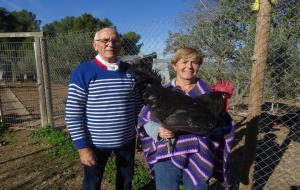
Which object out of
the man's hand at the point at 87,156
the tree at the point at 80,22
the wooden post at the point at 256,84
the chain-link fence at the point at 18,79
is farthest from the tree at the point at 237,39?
the tree at the point at 80,22

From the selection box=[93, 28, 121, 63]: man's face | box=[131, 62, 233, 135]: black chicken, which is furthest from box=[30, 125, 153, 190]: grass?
box=[131, 62, 233, 135]: black chicken

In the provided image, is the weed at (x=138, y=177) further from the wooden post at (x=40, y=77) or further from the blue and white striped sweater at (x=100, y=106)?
the wooden post at (x=40, y=77)

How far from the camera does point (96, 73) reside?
305 cm

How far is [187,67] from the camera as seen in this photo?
2.76 metres

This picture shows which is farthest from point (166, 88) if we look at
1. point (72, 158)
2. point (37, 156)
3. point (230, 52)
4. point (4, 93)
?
point (4, 93)

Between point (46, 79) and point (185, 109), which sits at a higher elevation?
point (46, 79)

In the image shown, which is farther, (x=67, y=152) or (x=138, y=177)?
(x=67, y=152)

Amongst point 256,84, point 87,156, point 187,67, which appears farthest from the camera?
point 256,84

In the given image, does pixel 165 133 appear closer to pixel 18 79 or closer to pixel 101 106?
pixel 101 106

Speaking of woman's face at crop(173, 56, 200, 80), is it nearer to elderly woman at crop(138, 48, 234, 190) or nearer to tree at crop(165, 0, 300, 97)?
elderly woman at crop(138, 48, 234, 190)

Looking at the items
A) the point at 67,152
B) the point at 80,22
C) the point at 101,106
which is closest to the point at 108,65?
the point at 101,106

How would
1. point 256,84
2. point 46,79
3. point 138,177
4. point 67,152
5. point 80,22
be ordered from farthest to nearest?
point 80,22 < point 46,79 < point 67,152 < point 138,177 < point 256,84

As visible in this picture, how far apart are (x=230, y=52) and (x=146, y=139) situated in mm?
3095

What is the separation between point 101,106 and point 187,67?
0.83 m
